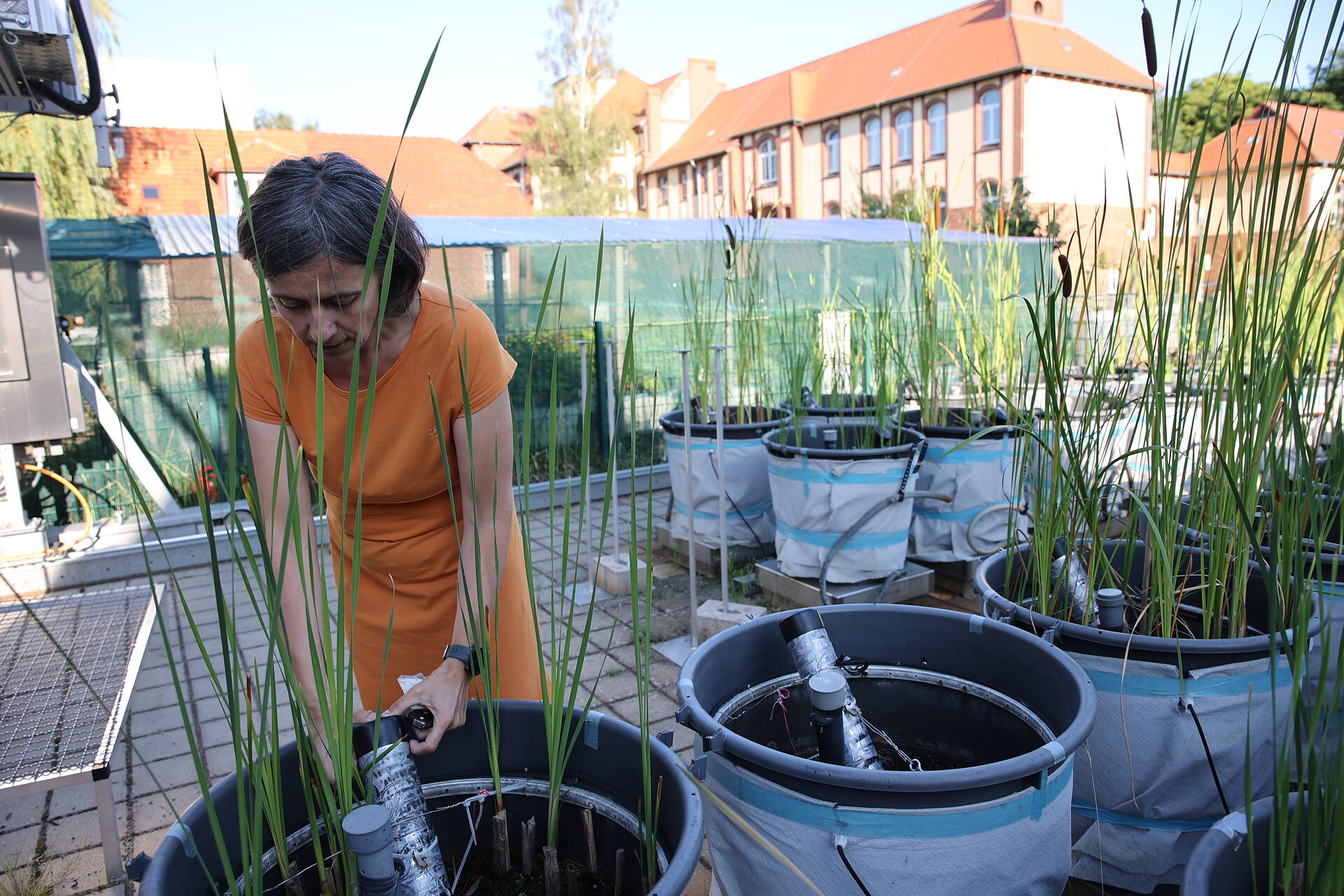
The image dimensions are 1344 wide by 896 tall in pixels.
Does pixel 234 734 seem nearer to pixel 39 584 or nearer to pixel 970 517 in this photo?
pixel 970 517

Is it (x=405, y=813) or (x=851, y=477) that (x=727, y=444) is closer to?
(x=851, y=477)

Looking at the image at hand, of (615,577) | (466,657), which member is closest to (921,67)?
(615,577)

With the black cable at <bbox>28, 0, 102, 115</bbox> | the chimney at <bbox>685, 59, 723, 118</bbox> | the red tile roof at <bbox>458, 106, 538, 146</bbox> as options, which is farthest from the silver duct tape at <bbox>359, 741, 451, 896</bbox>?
the red tile roof at <bbox>458, 106, 538, 146</bbox>

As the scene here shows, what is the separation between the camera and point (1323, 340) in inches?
42.3

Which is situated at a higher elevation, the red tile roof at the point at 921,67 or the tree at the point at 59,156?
the red tile roof at the point at 921,67

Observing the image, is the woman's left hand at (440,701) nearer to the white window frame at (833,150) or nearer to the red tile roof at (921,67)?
the red tile roof at (921,67)

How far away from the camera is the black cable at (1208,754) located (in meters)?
1.37

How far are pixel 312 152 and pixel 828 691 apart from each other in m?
24.4

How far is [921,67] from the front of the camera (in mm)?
26562

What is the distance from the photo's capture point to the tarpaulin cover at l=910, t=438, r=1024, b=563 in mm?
3369

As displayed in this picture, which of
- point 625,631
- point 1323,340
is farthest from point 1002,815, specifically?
point 625,631

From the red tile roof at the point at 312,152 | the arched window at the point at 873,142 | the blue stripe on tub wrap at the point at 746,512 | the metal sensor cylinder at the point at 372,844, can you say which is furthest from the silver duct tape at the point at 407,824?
the arched window at the point at 873,142

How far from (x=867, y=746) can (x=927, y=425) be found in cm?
242

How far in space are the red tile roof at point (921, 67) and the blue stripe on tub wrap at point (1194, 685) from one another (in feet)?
74.2
